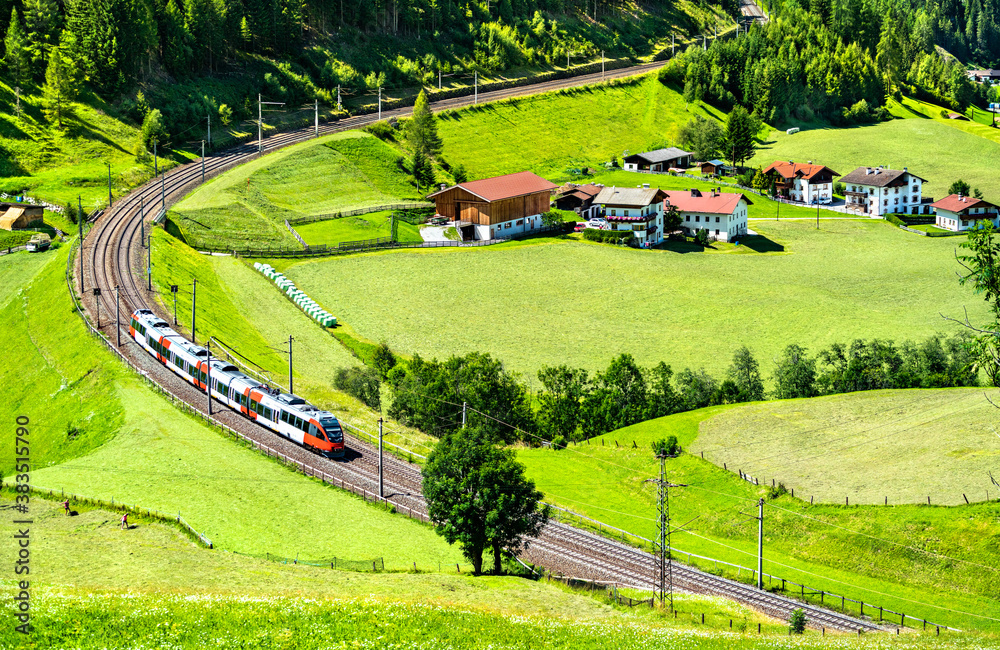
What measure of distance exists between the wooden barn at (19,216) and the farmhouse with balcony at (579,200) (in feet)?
222

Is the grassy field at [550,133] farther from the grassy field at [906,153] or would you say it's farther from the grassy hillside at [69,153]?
the grassy hillside at [69,153]

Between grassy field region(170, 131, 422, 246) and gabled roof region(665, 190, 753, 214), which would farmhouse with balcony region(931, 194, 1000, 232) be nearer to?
gabled roof region(665, 190, 753, 214)

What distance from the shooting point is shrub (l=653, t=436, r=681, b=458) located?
70.4 m

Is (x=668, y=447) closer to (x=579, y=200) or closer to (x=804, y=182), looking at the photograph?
(x=579, y=200)

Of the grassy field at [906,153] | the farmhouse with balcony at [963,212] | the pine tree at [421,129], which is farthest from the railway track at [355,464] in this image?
the grassy field at [906,153]

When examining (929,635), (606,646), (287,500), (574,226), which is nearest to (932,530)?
(929,635)

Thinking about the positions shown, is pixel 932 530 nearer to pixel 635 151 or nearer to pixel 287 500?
pixel 287 500

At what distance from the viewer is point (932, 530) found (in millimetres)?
55469

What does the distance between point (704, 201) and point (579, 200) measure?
17600 mm

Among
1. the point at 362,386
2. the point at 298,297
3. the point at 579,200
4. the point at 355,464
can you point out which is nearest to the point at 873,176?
the point at 579,200

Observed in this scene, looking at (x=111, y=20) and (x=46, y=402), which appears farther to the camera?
(x=111, y=20)

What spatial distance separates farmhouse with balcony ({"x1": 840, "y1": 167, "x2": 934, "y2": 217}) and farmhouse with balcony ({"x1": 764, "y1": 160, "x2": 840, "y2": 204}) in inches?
141

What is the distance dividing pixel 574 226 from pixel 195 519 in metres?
91.5

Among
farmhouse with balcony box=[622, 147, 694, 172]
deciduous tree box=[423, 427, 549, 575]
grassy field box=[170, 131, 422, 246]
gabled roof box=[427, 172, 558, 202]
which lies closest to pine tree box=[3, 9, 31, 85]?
grassy field box=[170, 131, 422, 246]
